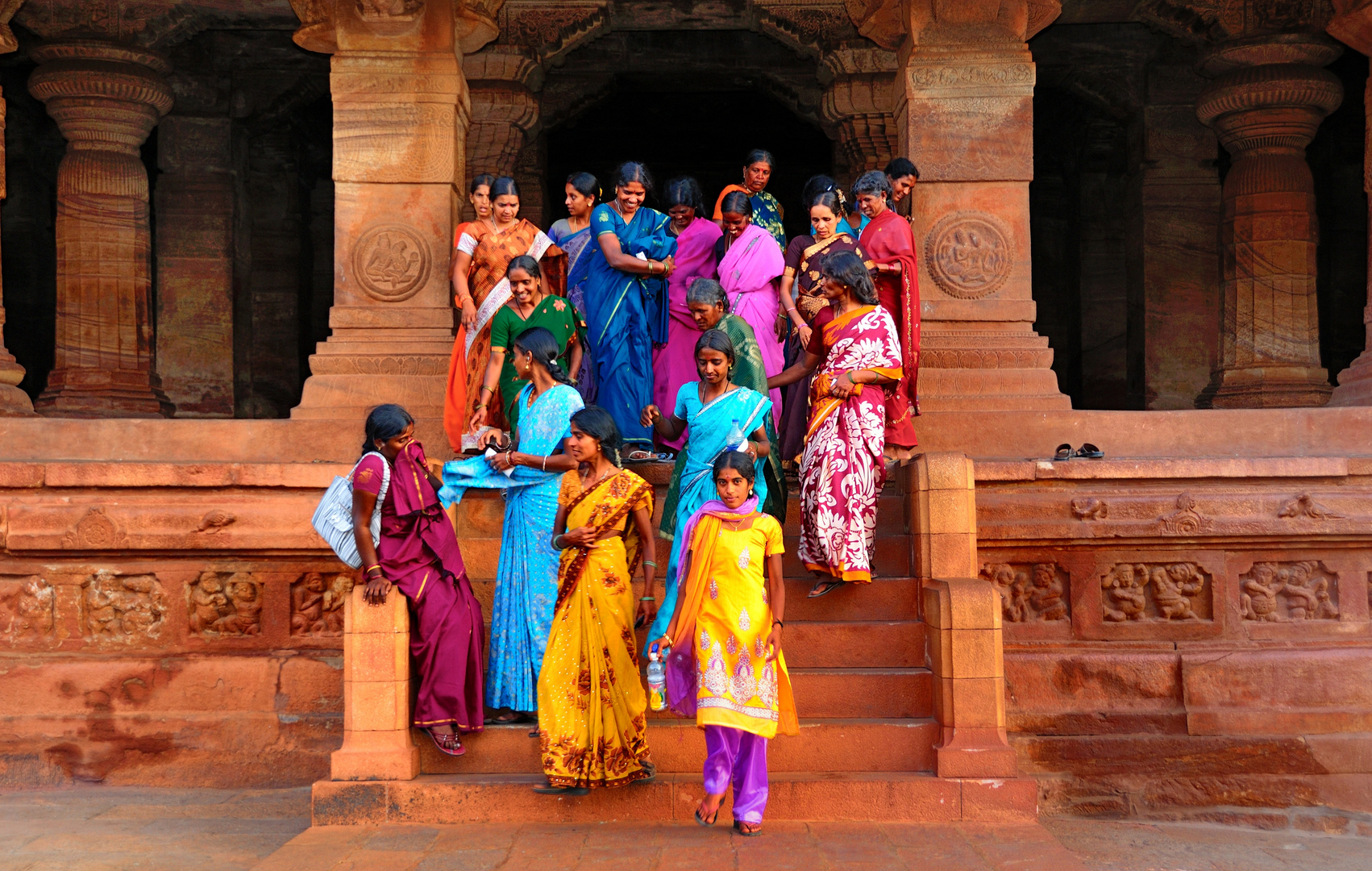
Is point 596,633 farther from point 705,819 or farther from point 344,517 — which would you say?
point 344,517

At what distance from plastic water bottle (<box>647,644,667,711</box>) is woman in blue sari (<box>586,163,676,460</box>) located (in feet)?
7.05

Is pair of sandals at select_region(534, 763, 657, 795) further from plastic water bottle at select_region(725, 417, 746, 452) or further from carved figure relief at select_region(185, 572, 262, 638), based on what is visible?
carved figure relief at select_region(185, 572, 262, 638)

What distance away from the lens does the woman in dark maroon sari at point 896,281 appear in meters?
5.93

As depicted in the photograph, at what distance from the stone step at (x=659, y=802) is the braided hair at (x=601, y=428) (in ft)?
4.10

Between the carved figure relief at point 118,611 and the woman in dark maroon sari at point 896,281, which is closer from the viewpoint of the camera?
the woman in dark maroon sari at point 896,281

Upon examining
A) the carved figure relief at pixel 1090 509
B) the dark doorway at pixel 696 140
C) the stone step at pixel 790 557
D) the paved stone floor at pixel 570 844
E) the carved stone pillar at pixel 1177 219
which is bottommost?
the paved stone floor at pixel 570 844

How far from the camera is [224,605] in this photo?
6.09m

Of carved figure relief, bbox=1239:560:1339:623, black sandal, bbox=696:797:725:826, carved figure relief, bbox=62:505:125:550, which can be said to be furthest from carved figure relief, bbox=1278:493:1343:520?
carved figure relief, bbox=62:505:125:550

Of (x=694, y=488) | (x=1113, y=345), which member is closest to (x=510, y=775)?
(x=694, y=488)

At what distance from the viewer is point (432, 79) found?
728cm

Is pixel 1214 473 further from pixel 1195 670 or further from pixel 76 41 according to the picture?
pixel 76 41

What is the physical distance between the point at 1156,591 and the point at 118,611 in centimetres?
512

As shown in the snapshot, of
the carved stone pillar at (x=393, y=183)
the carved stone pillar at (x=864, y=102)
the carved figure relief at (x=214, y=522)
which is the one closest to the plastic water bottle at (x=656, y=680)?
the carved figure relief at (x=214, y=522)

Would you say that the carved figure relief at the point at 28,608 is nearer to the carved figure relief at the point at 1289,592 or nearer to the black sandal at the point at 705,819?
the black sandal at the point at 705,819
